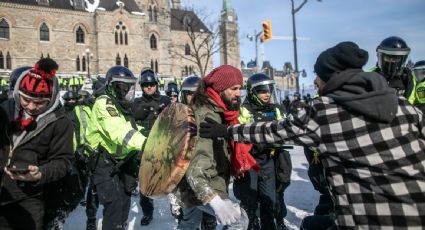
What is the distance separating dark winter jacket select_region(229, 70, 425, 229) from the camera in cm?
199

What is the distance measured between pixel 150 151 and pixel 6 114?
3.73 ft

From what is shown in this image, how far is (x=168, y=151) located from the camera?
2.93 metres

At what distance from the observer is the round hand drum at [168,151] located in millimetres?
2730

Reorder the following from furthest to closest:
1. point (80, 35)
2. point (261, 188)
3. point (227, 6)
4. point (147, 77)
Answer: point (227, 6) → point (80, 35) → point (147, 77) → point (261, 188)

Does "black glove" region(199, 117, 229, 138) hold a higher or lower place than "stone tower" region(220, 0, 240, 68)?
lower

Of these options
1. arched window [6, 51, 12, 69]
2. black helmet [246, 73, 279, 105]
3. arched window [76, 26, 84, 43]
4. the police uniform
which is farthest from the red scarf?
arched window [76, 26, 84, 43]

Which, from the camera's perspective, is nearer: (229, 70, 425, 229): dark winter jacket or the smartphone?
(229, 70, 425, 229): dark winter jacket

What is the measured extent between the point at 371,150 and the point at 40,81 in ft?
7.44

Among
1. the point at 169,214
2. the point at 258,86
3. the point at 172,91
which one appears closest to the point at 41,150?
the point at 258,86

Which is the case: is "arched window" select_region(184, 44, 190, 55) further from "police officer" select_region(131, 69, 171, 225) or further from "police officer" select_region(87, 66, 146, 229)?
"police officer" select_region(87, 66, 146, 229)

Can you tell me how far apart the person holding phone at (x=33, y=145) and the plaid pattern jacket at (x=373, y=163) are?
1.82m

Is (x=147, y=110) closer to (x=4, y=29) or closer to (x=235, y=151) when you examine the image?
(x=235, y=151)

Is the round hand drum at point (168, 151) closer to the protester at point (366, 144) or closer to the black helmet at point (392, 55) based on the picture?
the protester at point (366, 144)

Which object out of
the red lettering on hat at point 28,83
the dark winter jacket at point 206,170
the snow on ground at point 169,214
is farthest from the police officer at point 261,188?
the red lettering on hat at point 28,83
